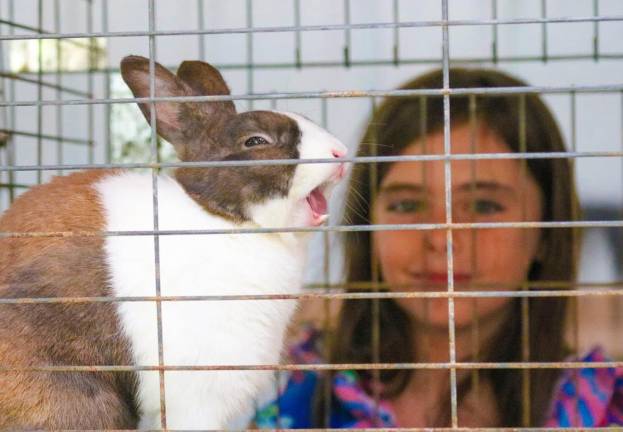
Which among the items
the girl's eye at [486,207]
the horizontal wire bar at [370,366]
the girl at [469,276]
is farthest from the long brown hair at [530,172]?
the horizontal wire bar at [370,366]

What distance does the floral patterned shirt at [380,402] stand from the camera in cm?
200

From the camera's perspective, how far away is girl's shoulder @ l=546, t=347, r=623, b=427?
1.99 meters

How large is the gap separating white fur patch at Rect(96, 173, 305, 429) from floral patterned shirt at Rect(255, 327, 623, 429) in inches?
26.6

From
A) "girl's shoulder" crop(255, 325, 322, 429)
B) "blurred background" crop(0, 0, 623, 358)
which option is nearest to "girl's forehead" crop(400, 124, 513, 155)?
"blurred background" crop(0, 0, 623, 358)

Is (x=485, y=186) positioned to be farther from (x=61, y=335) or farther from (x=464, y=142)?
(x=61, y=335)

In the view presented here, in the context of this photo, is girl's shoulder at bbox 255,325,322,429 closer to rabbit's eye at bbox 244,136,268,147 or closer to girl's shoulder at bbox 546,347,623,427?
girl's shoulder at bbox 546,347,623,427

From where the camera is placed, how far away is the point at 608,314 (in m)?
3.06

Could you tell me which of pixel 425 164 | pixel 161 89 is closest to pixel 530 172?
pixel 425 164

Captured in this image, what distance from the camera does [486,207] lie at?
204 cm

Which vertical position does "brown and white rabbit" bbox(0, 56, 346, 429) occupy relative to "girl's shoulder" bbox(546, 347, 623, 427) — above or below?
above

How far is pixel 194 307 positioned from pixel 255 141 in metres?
0.28

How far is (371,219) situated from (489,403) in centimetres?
51

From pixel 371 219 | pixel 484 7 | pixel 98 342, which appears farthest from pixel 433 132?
pixel 98 342

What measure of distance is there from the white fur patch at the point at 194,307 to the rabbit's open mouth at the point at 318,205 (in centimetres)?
9
